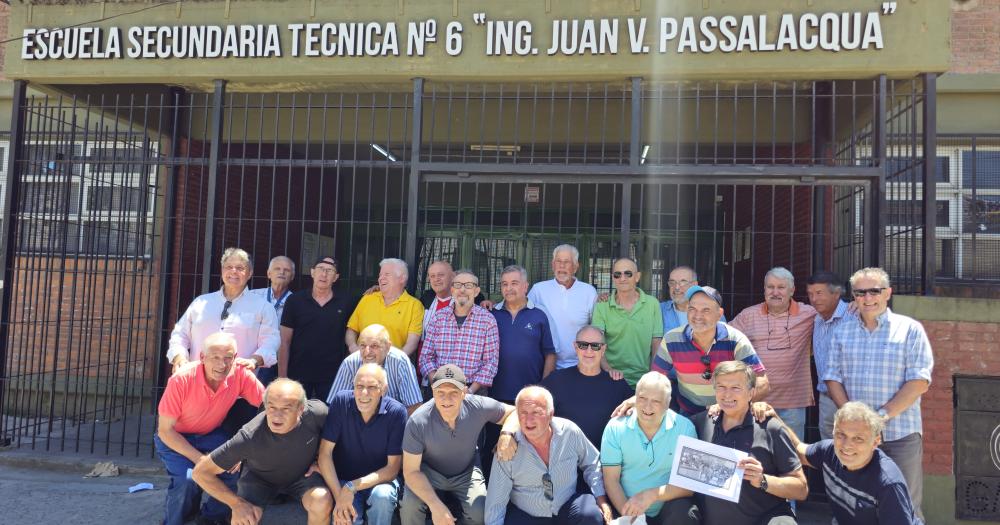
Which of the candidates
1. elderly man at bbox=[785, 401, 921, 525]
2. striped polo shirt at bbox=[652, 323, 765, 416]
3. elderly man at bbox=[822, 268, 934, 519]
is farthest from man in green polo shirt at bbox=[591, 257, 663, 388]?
elderly man at bbox=[785, 401, 921, 525]

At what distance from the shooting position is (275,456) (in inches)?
157

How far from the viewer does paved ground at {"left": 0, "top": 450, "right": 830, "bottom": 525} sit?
4719 mm

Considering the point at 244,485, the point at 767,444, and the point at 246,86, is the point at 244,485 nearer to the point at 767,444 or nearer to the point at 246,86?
the point at 767,444

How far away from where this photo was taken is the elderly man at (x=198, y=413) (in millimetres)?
4266

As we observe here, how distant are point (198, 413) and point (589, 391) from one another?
2.55m

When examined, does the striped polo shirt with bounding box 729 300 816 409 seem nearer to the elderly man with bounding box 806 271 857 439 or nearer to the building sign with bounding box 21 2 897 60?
the elderly man with bounding box 806 271 857 439

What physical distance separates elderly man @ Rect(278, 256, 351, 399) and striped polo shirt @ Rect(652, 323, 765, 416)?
2.54 m

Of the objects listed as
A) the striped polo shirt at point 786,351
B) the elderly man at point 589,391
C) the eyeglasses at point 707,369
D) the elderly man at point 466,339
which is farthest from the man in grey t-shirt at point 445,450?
the striped polo shirt at point 786,351

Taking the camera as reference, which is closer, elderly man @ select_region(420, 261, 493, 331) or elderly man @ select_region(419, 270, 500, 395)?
elderly man @ select_region(419, 270, 500, 395)

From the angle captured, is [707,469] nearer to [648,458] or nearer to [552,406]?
[648,458]

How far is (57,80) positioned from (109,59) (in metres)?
0.61

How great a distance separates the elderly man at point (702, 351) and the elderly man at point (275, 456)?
2260 millimetres

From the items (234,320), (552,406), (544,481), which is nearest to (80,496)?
(234,320)

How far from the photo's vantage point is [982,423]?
5.02 m
